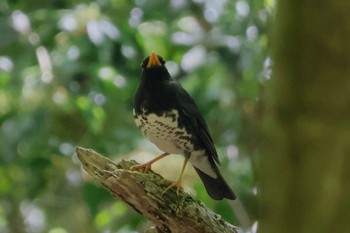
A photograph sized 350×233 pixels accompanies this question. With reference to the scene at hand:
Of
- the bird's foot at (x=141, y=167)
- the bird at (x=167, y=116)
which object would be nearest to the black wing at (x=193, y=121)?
the bird at (x=167, y=116)

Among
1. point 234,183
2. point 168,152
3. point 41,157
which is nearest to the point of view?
point 168,152

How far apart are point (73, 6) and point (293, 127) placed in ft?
6.16

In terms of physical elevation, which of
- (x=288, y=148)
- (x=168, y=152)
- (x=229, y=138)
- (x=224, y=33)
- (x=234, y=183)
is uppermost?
(x=224, y=33)

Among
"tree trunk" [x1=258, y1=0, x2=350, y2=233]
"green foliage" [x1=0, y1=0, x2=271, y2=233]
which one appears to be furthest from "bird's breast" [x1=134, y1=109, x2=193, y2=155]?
"tree trunk" [x1=258, y1=0, x2=350, y2=233]

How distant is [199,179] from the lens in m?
1.54

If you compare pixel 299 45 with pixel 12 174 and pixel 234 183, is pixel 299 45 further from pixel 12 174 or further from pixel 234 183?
pixel 12 174

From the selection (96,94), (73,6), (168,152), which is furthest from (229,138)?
(168,152)

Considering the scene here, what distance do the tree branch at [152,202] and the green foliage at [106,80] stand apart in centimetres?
57

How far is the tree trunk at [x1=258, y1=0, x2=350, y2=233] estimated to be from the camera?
0.20 m

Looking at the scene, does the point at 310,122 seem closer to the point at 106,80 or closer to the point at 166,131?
the point at 166,131

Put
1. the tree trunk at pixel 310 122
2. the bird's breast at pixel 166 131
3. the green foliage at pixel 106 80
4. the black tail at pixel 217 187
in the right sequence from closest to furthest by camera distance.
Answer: the tree trunk at pixel 310 122 → the bird's breast at pixel 166 131 → the black tail at pixel 217 187 → the green foliage at pixel 106 80

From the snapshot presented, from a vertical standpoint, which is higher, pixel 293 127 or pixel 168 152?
pixel 168 152

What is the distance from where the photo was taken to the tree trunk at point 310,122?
20 centimetres

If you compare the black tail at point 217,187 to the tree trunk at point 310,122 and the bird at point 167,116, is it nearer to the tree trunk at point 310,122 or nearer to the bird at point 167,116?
the bird at point 167,116
